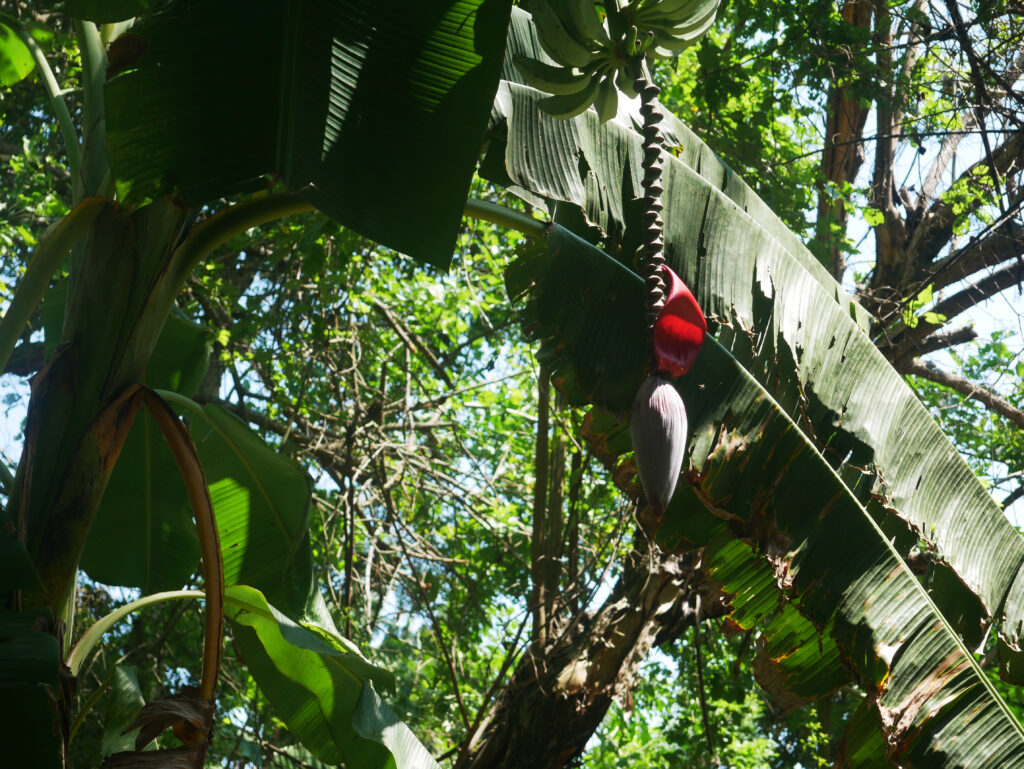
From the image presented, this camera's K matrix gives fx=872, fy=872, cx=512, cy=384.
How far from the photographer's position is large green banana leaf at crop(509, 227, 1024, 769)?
2.15m

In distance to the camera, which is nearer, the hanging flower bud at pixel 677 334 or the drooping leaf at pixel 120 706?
the hanging flower bud at pixel 677 334

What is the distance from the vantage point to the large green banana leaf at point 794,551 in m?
2.15

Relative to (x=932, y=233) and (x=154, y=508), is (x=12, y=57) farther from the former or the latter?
(x=932, y=233)

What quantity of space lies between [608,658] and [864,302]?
2.81 m

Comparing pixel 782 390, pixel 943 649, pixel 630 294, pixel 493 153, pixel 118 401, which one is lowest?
pixel 943 649

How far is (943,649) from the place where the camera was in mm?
2189

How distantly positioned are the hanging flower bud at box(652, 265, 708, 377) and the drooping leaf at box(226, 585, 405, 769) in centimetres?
130

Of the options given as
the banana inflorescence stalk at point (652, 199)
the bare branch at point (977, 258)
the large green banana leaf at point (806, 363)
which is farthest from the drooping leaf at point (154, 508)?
the bare branch at point (977, 258)

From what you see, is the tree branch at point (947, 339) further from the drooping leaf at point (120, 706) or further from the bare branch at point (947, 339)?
the drooping leaf at point (120, 706)

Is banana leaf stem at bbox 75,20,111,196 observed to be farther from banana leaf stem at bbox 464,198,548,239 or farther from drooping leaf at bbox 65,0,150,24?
banana leaf stem at bbox 464,198,548,239

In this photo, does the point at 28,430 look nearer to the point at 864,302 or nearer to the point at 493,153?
the point at 493,153

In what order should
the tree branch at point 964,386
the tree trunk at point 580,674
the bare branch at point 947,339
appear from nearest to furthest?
the tree trunk at point 580,674
the tree branch at point 964,386
the bare branch at point 947,339

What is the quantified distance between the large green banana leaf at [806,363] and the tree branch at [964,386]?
10.3 ft

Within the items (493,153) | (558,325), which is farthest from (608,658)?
(493,153)
